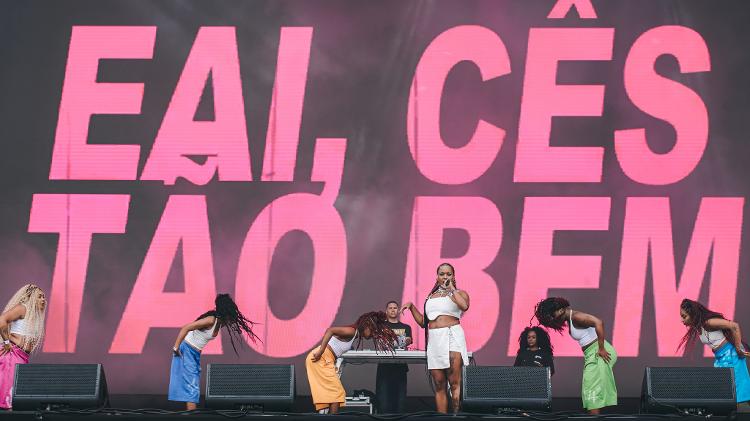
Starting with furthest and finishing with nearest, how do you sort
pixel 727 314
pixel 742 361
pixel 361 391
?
pixel 727 314 → pixel 361 391 → pixel 742 361

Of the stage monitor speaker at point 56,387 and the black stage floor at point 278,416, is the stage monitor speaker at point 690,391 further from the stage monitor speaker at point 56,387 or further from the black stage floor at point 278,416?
the stage monitor speaker at point 56,387

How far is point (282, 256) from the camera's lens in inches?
364

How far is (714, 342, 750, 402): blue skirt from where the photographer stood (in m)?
6.95

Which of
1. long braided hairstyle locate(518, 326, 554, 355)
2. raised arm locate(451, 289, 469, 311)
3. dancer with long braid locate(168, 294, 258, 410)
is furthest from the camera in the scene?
long braided hairstyle locate(518, 326, 554, 355)

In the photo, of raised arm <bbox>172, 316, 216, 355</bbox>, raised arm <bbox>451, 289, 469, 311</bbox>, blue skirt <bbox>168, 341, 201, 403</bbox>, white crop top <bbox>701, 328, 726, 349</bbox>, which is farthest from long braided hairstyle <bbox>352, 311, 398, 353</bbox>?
white crop top <bbox>701, 328, 726, 349</bbox>

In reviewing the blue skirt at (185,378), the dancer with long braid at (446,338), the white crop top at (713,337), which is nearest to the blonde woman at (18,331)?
the blue skirt at (185,378)

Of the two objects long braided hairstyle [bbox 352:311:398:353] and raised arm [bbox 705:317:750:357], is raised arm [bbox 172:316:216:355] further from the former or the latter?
raised arm [bbox 705:317:750:357]

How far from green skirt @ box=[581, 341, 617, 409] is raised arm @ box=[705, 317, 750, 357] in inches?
30.4

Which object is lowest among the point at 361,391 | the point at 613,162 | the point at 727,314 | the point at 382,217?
the point at 361,391

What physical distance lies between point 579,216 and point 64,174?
5018 mm

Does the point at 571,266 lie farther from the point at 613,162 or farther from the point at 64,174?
the point at 64,174

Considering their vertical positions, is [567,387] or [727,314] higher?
[727,314]

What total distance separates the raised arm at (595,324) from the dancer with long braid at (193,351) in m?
2.49

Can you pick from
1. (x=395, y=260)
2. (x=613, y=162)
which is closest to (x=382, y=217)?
(x=395, y=260)
